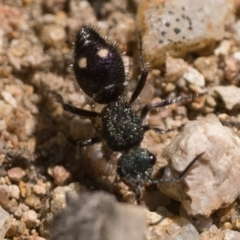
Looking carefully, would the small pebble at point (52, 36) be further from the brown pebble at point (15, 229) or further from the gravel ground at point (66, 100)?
the brown pebble at point (15, 229)

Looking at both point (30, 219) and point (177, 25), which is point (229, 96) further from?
point (30, 219)

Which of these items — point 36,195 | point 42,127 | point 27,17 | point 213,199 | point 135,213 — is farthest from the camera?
point 27,17

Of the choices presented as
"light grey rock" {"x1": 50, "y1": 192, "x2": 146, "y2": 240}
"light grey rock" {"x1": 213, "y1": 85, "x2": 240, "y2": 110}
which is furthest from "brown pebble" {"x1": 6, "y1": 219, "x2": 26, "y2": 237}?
"light grey rock" {"x1": 213, "y1": 85, "x2": 240, "y2": 110}

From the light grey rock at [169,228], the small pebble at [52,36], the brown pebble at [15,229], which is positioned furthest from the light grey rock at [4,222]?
the small pebble at [52,36]

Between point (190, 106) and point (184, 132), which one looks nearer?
point (184, 132)

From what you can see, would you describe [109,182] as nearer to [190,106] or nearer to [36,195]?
[36,195]

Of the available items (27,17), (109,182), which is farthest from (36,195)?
(27,17)

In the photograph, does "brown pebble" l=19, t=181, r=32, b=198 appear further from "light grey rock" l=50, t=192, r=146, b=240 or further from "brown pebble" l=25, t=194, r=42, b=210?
"light grey rock" l=50, t=192, r=146, b=240

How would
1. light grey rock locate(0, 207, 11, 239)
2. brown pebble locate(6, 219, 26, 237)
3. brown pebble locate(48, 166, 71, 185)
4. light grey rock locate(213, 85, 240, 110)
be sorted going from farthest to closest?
light grey rock locate(213, 85, 240, 110)
brown pebble locate(48, 166, 71, 185)
brown pebble locate(6, 219, 26, 237)
light grey rock locate(0, 207, 11, 239)
